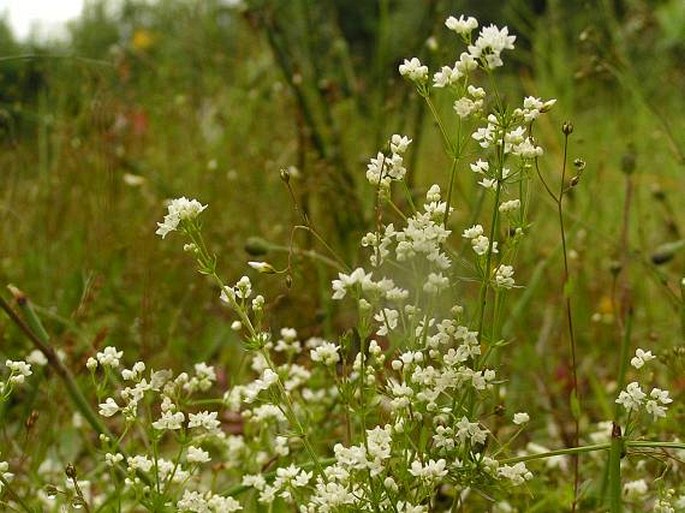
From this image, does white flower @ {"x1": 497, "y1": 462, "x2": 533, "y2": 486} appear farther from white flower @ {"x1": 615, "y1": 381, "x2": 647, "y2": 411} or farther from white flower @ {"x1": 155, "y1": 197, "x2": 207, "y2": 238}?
white flower @ {"x1": 155, "y1": 197, "x2": 207, "y2": 238}

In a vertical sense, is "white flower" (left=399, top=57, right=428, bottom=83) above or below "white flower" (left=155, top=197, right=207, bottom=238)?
above

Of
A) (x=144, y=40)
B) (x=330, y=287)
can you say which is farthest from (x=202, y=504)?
(x=144, y=40)

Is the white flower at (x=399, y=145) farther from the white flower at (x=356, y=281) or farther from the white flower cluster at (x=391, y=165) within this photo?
the white flower at (x=356, y=281)

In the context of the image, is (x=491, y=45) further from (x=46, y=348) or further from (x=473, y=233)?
(x=46, y=348)

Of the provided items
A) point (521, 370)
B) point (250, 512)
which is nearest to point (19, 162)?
point (521, 370)

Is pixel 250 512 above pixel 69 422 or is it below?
below

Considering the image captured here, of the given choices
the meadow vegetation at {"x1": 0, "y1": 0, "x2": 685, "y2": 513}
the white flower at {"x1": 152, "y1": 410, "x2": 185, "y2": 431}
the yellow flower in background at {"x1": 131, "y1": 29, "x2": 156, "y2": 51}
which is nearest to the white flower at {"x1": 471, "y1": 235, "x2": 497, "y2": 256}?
the meadow vegetation at {"x1": 0, "y1": 0, "x2": 685, "y2": 513}

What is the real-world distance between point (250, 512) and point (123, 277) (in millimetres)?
1430

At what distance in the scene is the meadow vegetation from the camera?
96 cm

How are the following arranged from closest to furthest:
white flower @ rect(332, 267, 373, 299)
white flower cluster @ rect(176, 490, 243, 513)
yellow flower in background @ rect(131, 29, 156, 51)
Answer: white flower @ rect(332, 267, 373, 299), white flower cluster @ rect(176, 490, 243, 513), yellow flower in background @ rect(131, 29, 156, 51)

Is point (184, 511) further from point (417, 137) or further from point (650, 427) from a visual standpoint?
point (417, 137)

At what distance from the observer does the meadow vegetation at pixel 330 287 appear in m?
0.96

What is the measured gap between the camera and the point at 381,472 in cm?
93

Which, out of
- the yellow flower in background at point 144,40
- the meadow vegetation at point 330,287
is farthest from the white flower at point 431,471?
the yellow flower in background at point 144,40
